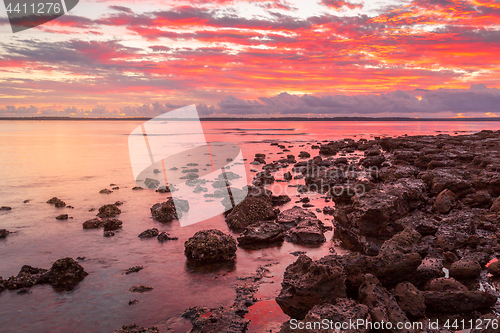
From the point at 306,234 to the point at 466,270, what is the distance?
5793 mm

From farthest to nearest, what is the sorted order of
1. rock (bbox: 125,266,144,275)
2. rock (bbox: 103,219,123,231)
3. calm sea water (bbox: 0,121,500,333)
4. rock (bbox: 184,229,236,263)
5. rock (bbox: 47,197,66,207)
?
rock (bbox: 47,197,66,207), rock (bbox: 103,219,123,231), rock (bbox: 184,229,236,263), rock (bbox: 125,266,144,275), calm sea water (bbox: 0,121,500,333)

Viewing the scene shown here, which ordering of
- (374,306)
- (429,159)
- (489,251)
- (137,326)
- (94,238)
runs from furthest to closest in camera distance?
(429,159) → (94,238) → (489,251) → (137,326) → (374,306)

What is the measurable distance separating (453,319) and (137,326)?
7.78 meters

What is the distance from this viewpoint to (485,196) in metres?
14.4

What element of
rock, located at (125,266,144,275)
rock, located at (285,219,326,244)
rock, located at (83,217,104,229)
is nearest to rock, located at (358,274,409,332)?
rock, located at (285,219,326,244)

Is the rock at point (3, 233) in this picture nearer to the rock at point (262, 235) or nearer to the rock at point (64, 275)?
the rock at point (64, 275)

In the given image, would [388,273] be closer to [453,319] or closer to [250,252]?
[453,319]

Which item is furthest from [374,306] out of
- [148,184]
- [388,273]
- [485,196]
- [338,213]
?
[148,184]

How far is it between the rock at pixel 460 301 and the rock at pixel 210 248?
6627 millimetres

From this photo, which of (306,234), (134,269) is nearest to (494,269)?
(306,234)

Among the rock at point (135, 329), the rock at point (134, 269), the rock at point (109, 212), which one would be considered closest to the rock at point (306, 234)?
the rock at point (134, 269)

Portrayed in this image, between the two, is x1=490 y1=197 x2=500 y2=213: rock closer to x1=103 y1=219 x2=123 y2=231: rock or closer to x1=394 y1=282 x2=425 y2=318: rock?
x1=394 y1=282 x2=425 y2=318: rock

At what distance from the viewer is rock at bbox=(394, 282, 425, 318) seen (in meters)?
7.25

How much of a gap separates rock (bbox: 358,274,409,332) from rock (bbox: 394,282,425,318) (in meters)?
0.34
